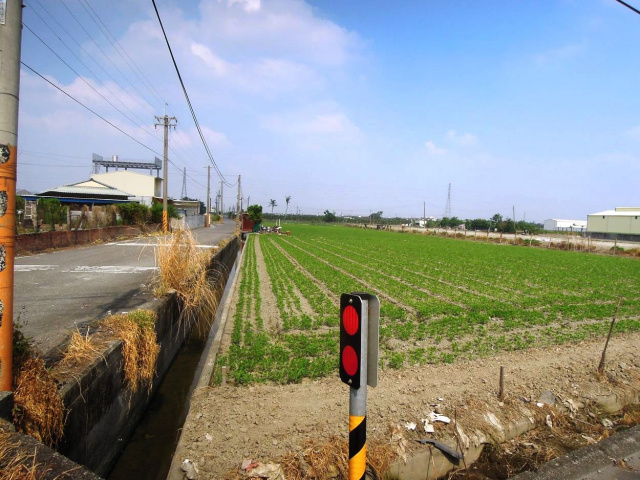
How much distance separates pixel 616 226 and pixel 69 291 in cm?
7063

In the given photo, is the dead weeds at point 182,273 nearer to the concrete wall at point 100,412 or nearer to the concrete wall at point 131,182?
the concrete wall at point 100,412

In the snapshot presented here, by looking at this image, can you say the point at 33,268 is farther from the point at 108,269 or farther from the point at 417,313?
the point at 417,313

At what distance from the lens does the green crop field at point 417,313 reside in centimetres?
631

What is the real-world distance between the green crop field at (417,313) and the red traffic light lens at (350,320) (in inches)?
150

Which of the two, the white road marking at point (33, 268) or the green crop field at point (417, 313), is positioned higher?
the white road marking at point (33, 268)

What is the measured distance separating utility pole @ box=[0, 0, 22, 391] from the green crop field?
10.0ft

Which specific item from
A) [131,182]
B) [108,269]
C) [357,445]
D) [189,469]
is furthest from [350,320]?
[131,182]

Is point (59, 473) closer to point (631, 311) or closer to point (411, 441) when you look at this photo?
point (411, 441)

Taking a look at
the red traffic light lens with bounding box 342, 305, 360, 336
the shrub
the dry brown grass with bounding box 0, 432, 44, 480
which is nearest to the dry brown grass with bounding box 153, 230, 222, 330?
the dry brown grass with bounding box 0, 432, 44, 480

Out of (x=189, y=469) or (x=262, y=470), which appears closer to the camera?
(x=262, y=470)

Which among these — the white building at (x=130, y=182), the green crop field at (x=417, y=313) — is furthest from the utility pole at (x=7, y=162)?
the white building at (x=130, y=182)

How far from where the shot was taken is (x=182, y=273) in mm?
7953

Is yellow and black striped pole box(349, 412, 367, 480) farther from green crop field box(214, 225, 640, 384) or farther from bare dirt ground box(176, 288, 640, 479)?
green crop field box(214, 225, 640, 384)

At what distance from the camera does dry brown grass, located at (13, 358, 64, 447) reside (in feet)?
9.39
